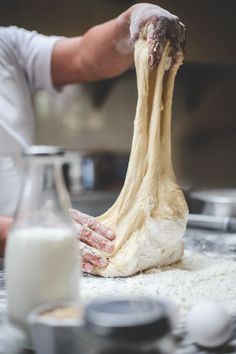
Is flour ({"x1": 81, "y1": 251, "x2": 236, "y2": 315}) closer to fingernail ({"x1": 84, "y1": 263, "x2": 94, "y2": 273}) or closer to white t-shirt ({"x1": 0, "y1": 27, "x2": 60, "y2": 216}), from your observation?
fingernail ({"x1": 84, "y1": 263, "x2": 94, "y2": 273})

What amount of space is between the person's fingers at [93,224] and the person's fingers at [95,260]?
0.17 ft

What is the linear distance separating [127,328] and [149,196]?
56cm

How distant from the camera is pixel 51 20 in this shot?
1.87 metres

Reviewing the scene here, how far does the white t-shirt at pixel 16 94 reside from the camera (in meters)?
1.41

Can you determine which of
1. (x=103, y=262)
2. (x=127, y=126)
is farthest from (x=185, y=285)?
(x=127, y=126)

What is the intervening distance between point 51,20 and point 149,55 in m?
0.91

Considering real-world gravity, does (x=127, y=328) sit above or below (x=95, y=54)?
below

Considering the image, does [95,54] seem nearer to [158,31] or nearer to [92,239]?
[158,31]

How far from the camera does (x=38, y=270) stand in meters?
0.62

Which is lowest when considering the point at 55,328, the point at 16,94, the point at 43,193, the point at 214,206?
the point at 214,206

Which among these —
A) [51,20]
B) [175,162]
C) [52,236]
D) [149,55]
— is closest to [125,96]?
[175,162]

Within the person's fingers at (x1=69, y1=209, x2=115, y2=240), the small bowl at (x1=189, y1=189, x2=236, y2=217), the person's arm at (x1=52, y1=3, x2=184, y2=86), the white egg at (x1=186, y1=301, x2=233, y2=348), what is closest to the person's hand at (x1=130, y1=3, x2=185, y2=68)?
the person's arm at (x1=52, y1=3, x2=184, y2=86)

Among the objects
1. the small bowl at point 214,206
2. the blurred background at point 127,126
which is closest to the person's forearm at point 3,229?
the small bowl at point 214,206

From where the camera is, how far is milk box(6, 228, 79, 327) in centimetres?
62
